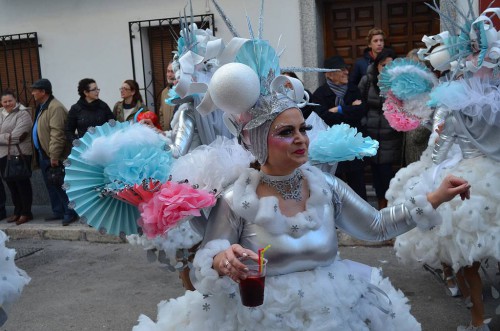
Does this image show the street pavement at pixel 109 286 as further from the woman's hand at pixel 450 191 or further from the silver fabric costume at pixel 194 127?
the woman's hand at pixel 450 191

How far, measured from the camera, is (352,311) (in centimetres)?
268

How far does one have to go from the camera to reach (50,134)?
8.68 meters

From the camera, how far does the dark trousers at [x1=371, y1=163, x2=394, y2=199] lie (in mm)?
7293

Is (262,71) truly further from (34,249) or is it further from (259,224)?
(34,249)

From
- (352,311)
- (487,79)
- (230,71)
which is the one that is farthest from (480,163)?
(230,71)

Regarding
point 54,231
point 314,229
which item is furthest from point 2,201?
point 314,229

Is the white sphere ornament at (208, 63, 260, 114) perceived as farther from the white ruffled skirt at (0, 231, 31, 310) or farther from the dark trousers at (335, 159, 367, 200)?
the dark trousers at (335, 159, 367, 200)

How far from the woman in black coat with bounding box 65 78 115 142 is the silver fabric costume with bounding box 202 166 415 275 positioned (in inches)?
230

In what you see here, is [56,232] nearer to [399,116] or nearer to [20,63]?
[20,63]

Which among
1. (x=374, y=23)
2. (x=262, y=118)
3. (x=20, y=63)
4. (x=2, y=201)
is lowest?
(x=2, y=201)

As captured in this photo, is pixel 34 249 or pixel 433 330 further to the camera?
pixel 34 249

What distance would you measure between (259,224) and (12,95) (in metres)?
7.25

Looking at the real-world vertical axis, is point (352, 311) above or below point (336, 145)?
below

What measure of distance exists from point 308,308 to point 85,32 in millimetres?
8095
